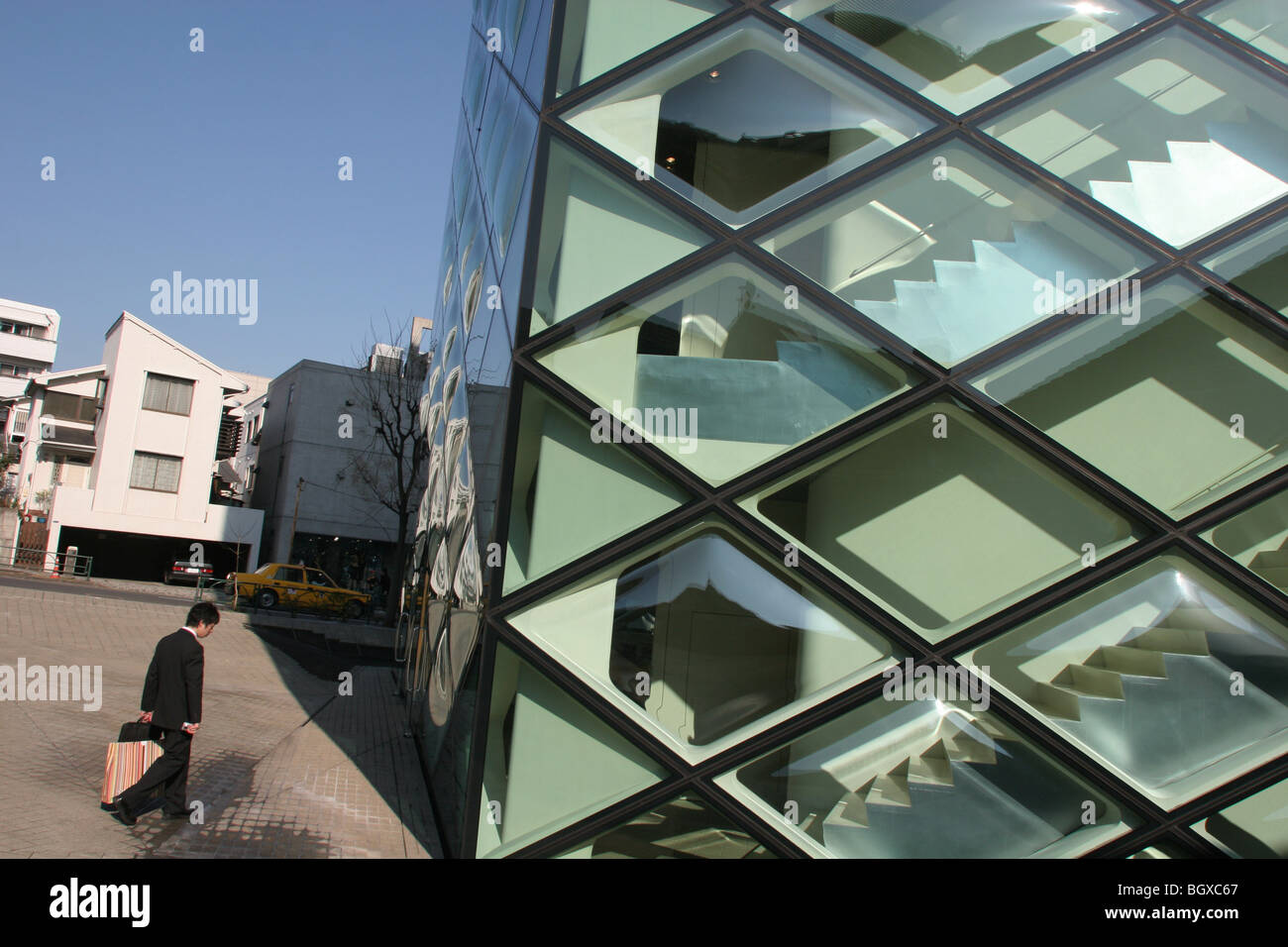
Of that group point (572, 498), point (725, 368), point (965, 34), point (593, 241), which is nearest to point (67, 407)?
point (593, 241)

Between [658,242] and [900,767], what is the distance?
378 cm

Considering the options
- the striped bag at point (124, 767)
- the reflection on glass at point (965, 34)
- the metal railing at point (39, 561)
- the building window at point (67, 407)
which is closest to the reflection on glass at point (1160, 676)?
the reflection on glass at point (965, 34)

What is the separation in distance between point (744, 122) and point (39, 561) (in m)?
34.7

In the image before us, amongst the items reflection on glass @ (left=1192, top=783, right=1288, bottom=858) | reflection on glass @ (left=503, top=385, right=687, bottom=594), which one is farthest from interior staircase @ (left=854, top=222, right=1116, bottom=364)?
reflection on glass @ (left=1192, top=783, right=1288, bottom=858)

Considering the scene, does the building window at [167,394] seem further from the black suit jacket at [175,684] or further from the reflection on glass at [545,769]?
the reflection on glass at [545,769]

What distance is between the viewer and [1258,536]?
5.57 meters

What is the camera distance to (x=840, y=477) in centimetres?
618

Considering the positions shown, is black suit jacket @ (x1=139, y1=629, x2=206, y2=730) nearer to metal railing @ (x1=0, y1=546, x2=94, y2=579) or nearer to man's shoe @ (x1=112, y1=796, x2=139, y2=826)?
man's shoe @ (x1=112, y1=796, x2=139, y2=826)

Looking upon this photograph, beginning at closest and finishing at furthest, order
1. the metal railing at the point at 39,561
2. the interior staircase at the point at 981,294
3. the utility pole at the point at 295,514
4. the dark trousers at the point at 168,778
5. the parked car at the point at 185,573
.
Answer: the interior staircase at the point at 981,294 → the dark trousers at the point at 168,778 → the metal railing at the point at 39,561 → the parked car at the point at 185,573 → the utility pole at the point at 295,514

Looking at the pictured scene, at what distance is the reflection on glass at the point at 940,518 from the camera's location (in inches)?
221

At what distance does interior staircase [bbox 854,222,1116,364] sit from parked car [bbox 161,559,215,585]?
32.0 m

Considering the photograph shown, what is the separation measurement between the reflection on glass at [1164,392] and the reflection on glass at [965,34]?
6.08 ft

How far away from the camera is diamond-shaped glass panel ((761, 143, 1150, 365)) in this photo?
5.65 metres
